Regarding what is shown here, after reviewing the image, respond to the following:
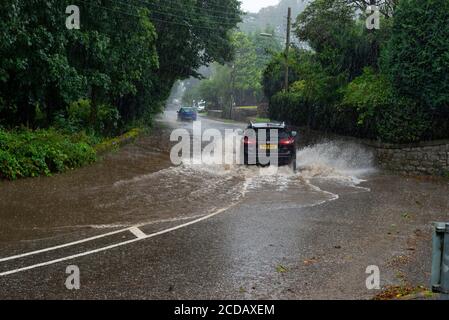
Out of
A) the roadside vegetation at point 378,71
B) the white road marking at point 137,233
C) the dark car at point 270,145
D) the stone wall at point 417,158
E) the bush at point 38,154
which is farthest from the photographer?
the dark car at point 270,145

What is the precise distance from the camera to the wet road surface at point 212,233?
654 centimetres

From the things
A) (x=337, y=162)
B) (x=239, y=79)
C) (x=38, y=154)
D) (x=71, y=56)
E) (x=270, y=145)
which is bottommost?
(x=337, y=162)

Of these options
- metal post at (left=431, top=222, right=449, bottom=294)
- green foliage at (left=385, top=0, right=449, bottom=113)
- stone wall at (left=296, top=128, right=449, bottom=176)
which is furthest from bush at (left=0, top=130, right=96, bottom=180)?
metal post at (left=431, top=222, right=449, bottom=294)

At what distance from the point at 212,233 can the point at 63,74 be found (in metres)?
11.6

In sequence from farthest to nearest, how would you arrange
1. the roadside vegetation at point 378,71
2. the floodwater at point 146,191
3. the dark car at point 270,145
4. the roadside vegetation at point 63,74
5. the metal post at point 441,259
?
the dark car at point 270,145, the roadside vegetation at point 378,71, the roadside vegetation at point 63,74, the floodwater at point 146,191, the metal post at point 441,259

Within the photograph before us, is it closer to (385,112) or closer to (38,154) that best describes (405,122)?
(385,112)

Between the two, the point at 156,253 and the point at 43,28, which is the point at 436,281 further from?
the point at 43,28

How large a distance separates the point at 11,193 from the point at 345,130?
15032 millimetres

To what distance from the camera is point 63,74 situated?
60.3ft

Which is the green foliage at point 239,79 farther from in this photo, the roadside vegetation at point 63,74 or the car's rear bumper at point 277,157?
the car's rear bumper at point 277,157

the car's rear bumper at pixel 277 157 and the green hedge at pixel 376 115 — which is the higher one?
the green hedge at pixel 376 115

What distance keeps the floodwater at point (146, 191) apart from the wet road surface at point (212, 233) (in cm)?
4

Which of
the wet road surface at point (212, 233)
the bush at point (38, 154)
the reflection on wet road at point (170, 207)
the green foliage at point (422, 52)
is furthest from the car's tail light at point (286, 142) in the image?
the bush at point (38, 154)

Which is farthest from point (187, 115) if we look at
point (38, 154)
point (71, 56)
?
point (38, 154)
